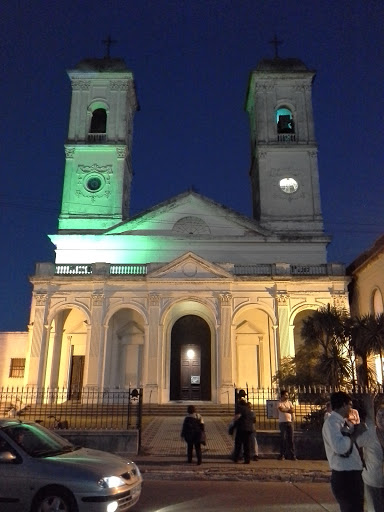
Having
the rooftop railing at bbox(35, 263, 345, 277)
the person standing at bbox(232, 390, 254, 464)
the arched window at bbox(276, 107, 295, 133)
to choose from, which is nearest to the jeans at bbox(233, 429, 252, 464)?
the person standing at bbox(232, 390, 254, 464)

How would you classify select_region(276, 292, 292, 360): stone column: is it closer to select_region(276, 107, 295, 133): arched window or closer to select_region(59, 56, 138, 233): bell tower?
select_region(59, 56, 138, 233): bell tower

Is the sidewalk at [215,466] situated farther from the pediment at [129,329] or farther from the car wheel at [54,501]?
the pediment at [129,329]

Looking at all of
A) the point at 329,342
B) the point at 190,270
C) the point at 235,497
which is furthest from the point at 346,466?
the point at 190,270

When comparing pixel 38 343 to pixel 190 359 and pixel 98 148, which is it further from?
pixel 98 148

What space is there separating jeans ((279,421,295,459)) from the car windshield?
6.40m

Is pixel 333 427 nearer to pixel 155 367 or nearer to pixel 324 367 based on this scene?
pixel 324 367

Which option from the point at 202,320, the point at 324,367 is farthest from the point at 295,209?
the point at 324,367

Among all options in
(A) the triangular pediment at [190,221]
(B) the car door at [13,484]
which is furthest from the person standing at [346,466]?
(A) the triangular pediment at [190,221]

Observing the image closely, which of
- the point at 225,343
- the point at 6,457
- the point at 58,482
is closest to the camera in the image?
the point at 58,482

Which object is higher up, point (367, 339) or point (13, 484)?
point (367, 339)

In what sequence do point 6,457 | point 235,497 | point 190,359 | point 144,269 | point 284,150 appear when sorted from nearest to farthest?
point 6,457 → point 235,497 → point 190,359 → point 144,269 → point 284,150

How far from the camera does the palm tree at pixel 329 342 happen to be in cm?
1529

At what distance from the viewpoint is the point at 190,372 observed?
25297 mm

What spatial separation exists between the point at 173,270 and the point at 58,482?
1874 cm
